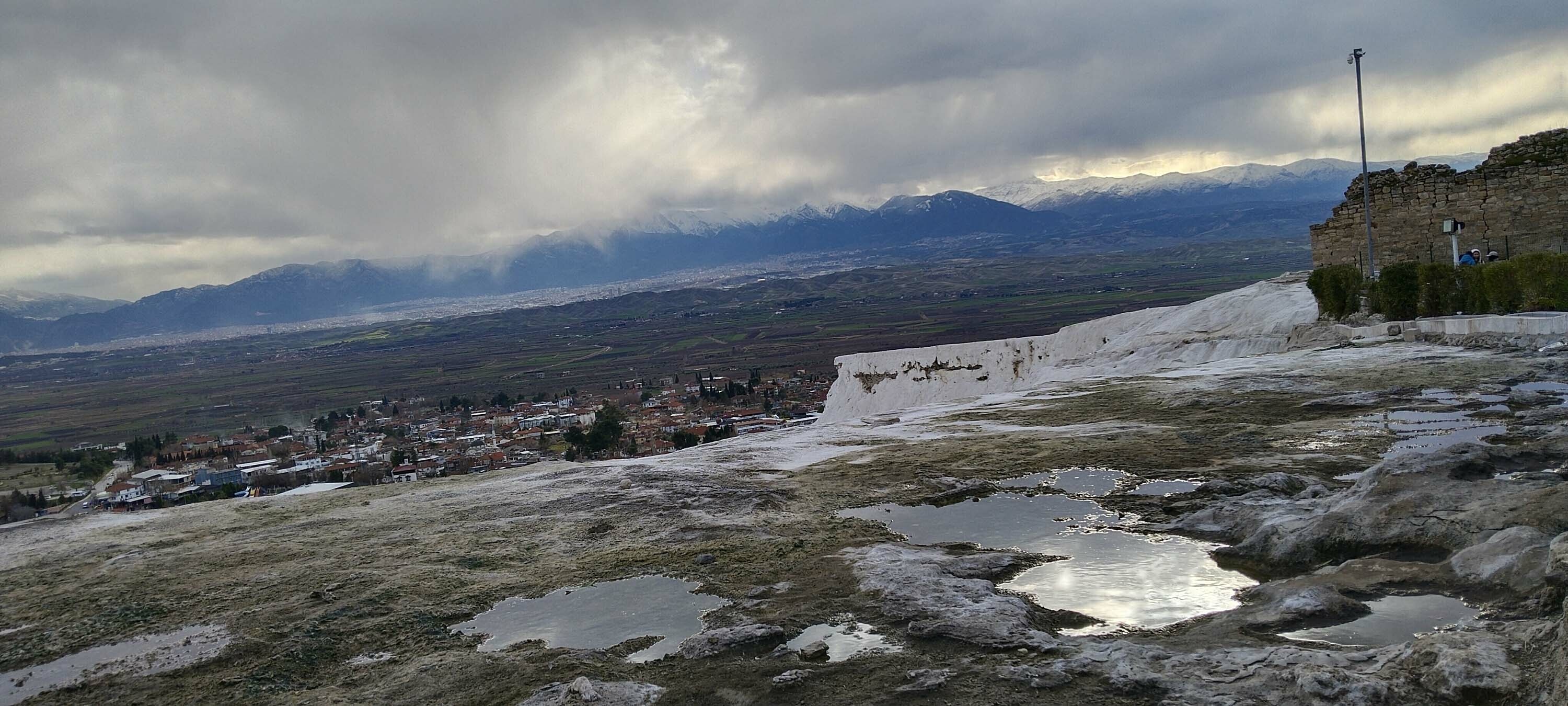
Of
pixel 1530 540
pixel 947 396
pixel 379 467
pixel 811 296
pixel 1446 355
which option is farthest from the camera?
pixel 811 296

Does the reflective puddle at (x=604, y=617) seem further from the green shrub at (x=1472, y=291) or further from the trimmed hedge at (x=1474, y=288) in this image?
the green shrub at (x=1472, y=291)

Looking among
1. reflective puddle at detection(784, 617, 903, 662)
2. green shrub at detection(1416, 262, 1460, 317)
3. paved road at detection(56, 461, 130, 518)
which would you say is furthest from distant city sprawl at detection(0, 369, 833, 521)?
green shrub at detection(1416, 262, 1460, 317)

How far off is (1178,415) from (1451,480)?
21.5 feet

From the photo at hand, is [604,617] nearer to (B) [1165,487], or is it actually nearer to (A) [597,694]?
(A) [597,694]

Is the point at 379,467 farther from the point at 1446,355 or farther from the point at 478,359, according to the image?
the point at 478,359

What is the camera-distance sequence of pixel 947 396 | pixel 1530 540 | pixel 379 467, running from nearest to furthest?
pixel 1530 540 < pixel 947 396 < pixel 379 467

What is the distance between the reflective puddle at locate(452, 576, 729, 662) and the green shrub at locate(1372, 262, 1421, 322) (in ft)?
60.7

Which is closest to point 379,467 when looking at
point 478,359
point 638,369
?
point 638,369

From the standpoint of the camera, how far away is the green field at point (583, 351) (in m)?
95.8

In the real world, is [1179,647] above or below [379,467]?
above

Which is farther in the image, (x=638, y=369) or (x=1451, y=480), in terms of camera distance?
(x=638, y=369)

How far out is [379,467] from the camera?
4281 cm

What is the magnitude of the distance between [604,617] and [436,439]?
57.6 meters

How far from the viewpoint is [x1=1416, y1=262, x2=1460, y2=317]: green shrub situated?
19188mm
